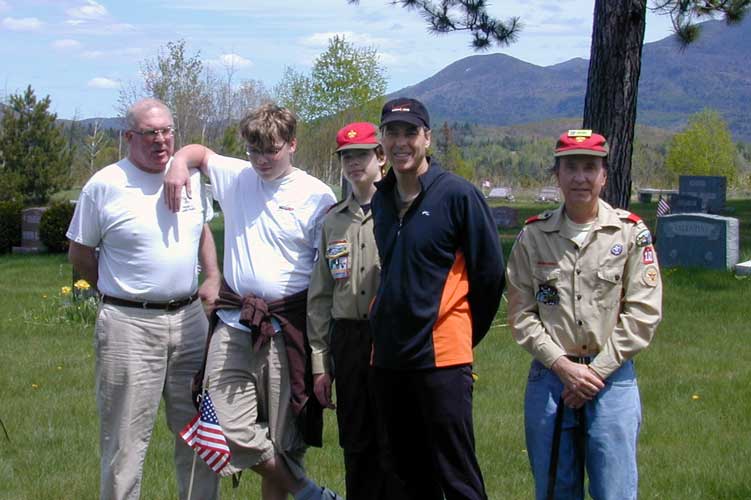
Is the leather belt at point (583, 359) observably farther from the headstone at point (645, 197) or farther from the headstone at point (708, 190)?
the headstone at point (645, 197)

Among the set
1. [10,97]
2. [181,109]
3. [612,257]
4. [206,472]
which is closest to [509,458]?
[206,472]

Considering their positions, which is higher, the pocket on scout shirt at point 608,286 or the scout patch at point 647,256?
the scout patch at point 647,256

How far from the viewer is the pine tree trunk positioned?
1116 cm

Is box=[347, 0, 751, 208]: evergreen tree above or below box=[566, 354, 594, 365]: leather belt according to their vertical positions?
above

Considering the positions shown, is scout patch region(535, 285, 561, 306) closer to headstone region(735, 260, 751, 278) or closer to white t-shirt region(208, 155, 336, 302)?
white t-shirt region(208, 155, 336, 302)

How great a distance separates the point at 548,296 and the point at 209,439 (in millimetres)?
1744

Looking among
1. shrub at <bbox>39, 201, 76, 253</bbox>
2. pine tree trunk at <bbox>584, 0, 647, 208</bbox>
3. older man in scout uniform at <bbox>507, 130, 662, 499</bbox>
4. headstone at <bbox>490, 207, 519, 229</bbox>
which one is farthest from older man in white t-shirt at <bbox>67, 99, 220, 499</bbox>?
headstone at <bbox>490, 207, 519, 229</bbox>

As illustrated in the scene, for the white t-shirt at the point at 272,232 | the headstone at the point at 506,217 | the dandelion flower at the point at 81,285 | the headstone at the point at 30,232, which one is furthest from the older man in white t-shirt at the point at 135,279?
the headstone at the point at 506,217

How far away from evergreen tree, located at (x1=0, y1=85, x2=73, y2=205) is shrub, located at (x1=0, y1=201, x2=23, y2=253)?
9.17 metres

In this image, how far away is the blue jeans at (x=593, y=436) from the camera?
412 cm

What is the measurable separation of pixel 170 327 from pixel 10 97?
3548 cm

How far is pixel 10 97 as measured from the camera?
37.8m

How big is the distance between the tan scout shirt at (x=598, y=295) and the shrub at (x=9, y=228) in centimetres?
2272

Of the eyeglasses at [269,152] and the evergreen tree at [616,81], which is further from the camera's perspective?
the evergreen tree at [616,81]
